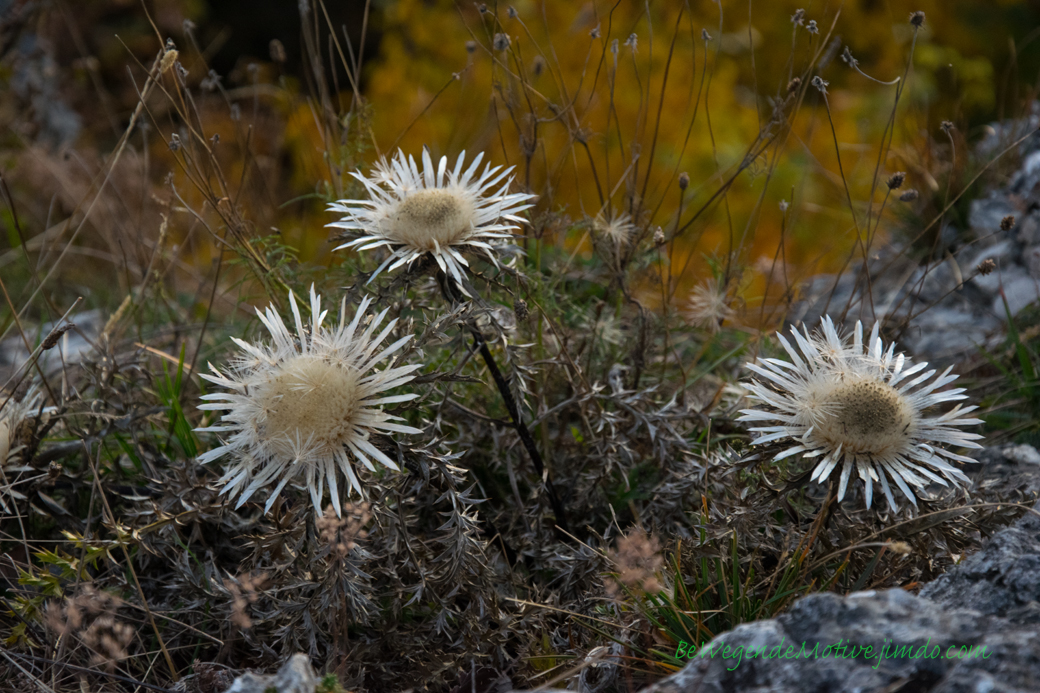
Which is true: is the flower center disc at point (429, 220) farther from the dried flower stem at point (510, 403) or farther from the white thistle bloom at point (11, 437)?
the white thistle bloom at point (11, 437)

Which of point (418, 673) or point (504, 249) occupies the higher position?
point (504, 249)

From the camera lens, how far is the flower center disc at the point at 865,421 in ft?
6.08

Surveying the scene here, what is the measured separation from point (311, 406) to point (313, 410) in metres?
0.01

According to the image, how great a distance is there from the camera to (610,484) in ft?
8.46

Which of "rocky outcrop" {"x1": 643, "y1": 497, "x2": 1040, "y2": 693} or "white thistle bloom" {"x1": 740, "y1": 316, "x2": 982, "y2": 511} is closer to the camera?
"rocky outcrop" {"x1": 643, "y1": 497, "x2": 1040, "y2": 693}

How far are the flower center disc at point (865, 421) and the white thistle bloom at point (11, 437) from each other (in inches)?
88.0

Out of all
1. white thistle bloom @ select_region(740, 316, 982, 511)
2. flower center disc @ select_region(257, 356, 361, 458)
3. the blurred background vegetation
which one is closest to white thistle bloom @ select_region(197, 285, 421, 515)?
flower center disc @ select_region(257, 356, 361, 458)

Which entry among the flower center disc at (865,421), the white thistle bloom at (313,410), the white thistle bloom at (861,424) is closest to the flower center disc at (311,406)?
the white thistle bloom at (313,410)

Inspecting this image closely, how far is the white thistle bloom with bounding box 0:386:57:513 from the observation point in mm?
2250

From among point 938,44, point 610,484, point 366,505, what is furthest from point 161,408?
point 938,44

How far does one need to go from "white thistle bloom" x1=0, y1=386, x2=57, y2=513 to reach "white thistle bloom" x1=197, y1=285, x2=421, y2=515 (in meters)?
0.78

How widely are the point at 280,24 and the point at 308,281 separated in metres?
8.21

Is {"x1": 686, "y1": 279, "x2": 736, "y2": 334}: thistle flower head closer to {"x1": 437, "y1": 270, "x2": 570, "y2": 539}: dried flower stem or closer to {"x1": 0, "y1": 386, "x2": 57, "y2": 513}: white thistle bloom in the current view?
{"x1": 437, "y1": 270, "x2": 570, "y2": 539}: dried flower stem

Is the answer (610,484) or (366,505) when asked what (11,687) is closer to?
(366,505)
